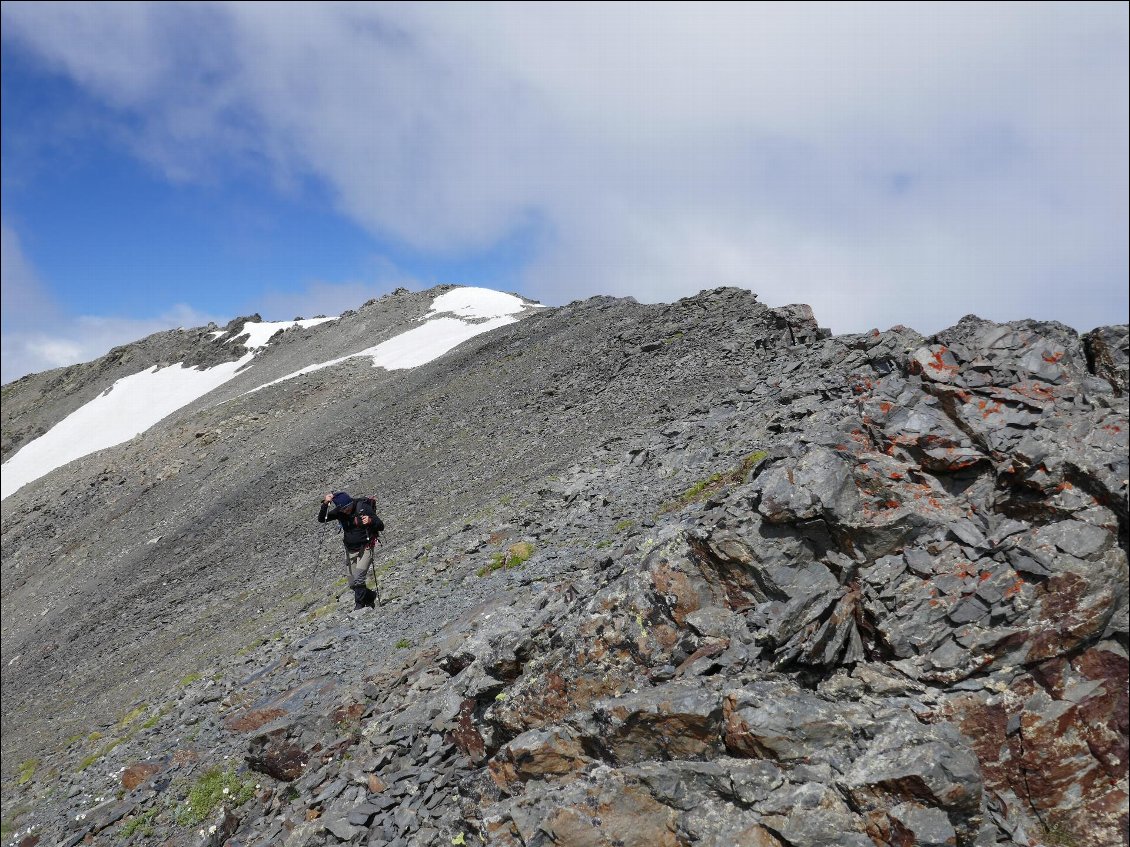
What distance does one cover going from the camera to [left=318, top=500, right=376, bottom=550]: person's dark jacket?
57.0 feet

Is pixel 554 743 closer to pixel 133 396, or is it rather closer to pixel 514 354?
pixel 514 354

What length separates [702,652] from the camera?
884 centimetres

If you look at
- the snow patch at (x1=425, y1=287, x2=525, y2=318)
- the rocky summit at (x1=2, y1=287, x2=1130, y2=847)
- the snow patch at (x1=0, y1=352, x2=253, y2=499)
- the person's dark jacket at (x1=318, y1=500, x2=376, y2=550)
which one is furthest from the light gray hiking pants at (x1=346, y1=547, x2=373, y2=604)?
the snow patch at (x1=0, y1=352, x2=253, y2=499)

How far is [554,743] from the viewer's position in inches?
337

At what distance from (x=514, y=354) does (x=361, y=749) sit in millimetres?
27910

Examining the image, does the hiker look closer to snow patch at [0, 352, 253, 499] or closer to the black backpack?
the black backpack

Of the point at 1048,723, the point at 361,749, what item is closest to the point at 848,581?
the point at 1048,723

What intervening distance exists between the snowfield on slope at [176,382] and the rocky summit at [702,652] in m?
28.1

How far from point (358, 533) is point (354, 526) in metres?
0.24

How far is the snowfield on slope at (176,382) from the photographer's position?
5059 centimetres

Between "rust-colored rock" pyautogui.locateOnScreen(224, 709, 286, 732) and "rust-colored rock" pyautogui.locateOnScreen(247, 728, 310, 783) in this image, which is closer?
"rust-colored rock" pyautogui.locateOnScreen(247, 728, 310, 783)

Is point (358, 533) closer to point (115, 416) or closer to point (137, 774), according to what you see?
point (137, 774)

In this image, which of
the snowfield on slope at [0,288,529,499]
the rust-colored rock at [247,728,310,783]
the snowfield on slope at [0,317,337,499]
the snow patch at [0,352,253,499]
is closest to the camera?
the rust-colored rock at [247,728,310,783]

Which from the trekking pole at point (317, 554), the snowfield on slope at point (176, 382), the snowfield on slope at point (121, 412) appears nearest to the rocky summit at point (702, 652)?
the trekking pole at point (317, 554)
